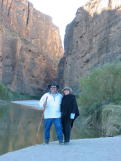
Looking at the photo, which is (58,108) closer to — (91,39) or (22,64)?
(91,39)

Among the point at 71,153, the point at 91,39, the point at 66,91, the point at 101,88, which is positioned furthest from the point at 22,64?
the point at 71,153

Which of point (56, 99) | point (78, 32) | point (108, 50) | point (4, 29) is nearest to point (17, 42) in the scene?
point (4, 29)

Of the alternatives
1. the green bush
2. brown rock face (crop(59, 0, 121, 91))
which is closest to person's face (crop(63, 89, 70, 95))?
the green bush

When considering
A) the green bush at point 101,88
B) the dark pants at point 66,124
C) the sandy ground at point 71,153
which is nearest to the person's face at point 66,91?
the dark pants at point 66,124

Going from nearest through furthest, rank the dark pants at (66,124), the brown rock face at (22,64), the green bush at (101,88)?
the dark pants at (66,124) → the green bush at (101,88) → the brown rock face at (22,64)

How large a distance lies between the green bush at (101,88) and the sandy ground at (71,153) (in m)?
18.5

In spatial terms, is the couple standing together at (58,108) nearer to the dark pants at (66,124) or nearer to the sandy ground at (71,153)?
the dark pants at (66,124)

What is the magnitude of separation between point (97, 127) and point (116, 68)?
22.9ft

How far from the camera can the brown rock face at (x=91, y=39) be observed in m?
60.4

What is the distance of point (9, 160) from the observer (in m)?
8.62

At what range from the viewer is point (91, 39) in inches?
2712

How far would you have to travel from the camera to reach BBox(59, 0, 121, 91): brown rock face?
60438 mm

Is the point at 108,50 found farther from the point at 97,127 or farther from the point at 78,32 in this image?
the point at 97,127

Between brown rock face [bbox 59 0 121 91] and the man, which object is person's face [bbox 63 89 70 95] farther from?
brown rock face [bbox 59 0 121 91]
